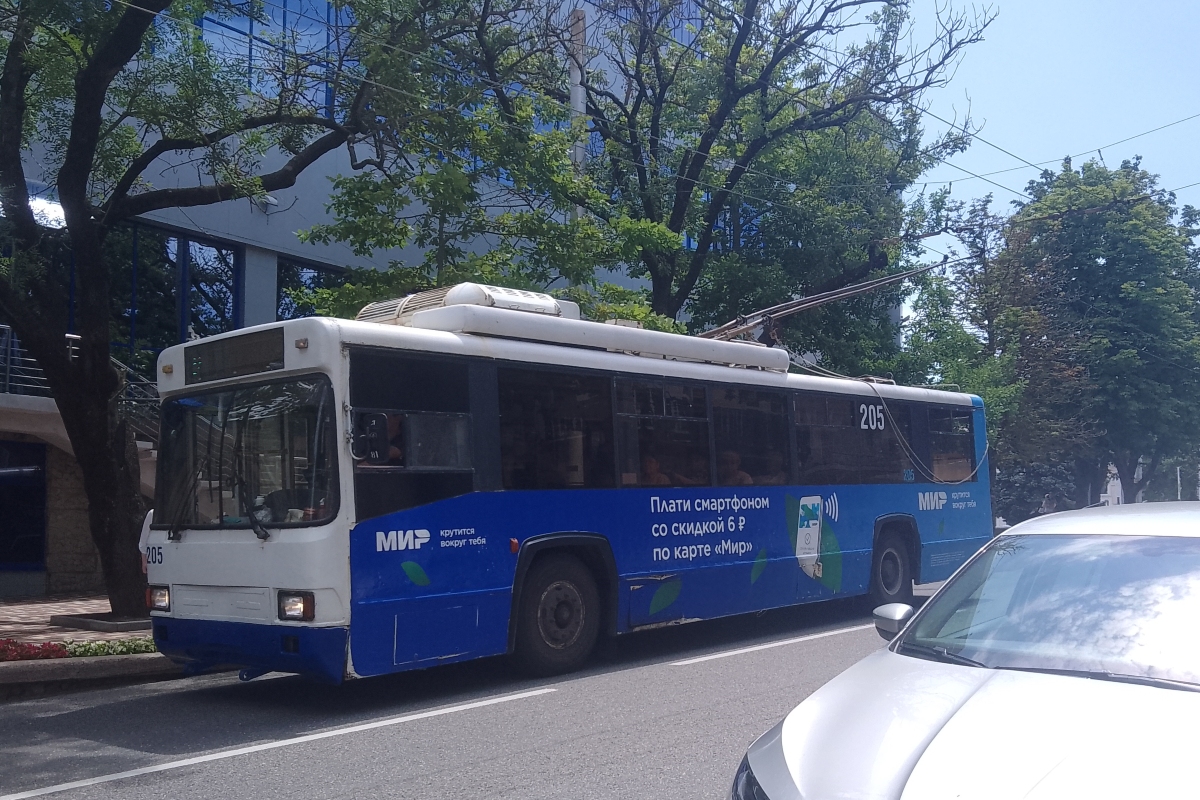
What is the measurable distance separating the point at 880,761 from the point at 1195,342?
3732 centimetres

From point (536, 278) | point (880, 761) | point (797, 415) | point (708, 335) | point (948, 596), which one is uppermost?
point (536, 278)

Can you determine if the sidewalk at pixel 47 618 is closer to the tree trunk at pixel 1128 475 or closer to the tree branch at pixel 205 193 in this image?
the tree branch at pixel 205 193

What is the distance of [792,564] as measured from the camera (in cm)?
1245

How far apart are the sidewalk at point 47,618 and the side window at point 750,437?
6.61 m

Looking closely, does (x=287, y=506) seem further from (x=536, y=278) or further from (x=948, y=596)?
(x=536, y=278)

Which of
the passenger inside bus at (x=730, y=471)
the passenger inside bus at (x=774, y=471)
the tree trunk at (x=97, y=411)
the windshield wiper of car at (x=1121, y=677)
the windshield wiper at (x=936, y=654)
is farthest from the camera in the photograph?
the passenger inside bus at (x=774, y=471)

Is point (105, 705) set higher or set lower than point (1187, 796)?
lower

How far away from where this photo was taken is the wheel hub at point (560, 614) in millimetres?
9625

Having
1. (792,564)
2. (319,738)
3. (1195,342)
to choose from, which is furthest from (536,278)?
(1195,342)

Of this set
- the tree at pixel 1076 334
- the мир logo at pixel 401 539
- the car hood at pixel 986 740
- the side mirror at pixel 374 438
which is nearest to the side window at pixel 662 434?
the мир logo at pixel 401 539

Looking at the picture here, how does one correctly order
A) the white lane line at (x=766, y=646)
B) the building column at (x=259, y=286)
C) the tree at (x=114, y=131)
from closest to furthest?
the white lane line at (x=766, y=646) → the tree at (x=114, y=131) → the building column at (x=259, y=286)

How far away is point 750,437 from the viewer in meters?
12.1

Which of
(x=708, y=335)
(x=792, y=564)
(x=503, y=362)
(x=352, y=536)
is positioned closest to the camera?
(x=352, y=536)

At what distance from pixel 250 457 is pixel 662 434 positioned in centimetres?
411
